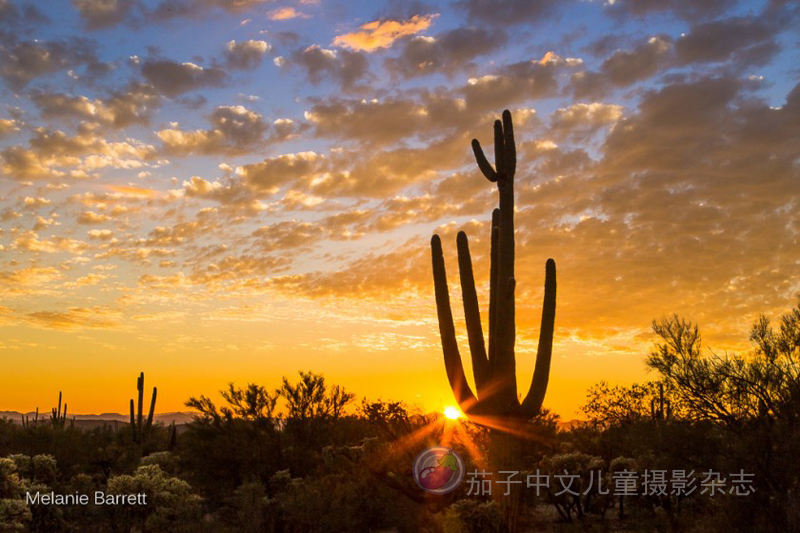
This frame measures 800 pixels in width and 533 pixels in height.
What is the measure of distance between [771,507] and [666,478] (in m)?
3.23

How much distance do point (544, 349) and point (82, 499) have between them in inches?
479

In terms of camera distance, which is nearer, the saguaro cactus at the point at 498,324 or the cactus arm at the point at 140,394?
the saguaro cactus at the point at 498,324

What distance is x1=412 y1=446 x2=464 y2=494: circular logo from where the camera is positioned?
653 inches

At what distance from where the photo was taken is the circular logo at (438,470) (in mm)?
16594

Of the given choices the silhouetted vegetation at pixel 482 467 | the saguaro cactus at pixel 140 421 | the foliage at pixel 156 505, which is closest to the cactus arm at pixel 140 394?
the saguaro cactus at pixel 140 421

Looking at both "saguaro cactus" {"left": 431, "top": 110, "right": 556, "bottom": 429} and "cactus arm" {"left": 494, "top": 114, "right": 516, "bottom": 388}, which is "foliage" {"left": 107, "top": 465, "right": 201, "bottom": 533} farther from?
"cactus arm" {"left": 494, "top": 114, "right": 516, "bottom": 388}

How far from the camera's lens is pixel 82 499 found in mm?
18141

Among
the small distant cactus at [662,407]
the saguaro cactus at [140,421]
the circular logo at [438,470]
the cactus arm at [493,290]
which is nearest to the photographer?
the cactus arm at [493,290]

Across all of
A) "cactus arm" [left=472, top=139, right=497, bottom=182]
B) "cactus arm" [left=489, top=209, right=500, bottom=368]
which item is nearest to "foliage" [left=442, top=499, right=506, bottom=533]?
"cactus arm" [left=489, top=209, right=500, bottom=368]

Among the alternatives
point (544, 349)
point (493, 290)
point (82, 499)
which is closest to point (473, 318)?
point (493, 290)

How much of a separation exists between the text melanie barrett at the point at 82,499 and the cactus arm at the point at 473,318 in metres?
7.69

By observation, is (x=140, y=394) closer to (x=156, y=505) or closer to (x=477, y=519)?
(x=156, y=505)

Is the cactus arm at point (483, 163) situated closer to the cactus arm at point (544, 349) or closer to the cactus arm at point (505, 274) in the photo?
the cactus arm at point (505, 274)

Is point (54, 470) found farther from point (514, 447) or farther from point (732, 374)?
point (732, 374)
